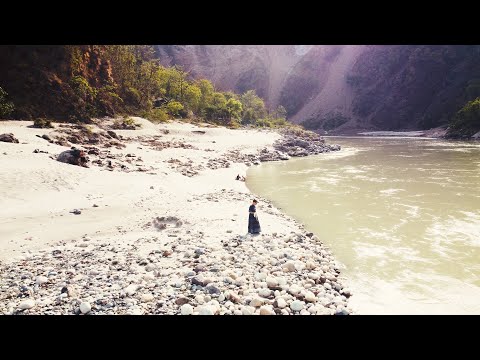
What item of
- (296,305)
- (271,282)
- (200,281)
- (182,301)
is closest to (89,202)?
(200,281)

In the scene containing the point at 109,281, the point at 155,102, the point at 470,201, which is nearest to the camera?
the point at 109,281

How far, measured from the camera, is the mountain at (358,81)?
398 feet

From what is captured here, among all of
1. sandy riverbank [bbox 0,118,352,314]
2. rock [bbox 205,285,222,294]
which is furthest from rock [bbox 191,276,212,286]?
rock [bbox 205,285,222,294]

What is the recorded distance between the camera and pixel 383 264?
9.43 metres

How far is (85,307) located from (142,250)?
3328mm

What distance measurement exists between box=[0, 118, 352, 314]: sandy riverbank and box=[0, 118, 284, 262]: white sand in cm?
5

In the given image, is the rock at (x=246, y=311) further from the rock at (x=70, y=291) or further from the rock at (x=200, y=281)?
the rock at (x=70, y=291)

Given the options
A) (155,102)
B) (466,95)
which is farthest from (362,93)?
(155,102)

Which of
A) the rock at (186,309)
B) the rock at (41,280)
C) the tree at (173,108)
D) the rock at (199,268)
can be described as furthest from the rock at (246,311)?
the tree at (173,108)

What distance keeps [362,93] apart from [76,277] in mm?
168888

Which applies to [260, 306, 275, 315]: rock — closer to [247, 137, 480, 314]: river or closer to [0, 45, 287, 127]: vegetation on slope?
[247, 137, 480, 314]: river

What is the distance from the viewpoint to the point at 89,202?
14.0m
